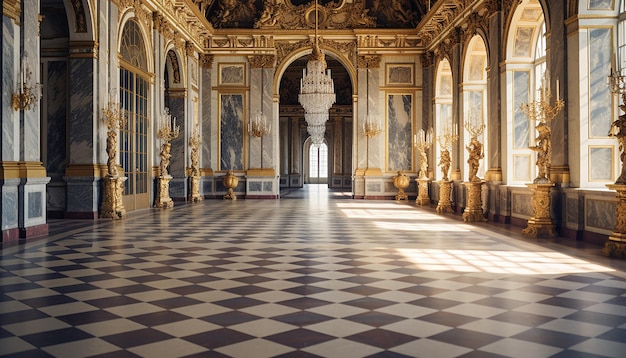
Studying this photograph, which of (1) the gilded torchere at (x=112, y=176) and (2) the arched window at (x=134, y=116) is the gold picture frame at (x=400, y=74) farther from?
(1) the gilded torchere at (x=112, y=176)

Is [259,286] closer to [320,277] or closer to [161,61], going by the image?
[320,277]

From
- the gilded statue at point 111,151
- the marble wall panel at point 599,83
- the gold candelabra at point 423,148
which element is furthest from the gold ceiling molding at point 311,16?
the marble wall panel at point 599,83

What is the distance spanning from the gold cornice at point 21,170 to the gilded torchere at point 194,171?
10.1m

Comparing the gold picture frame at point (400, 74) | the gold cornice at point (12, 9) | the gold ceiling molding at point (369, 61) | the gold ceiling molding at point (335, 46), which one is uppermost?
the gold ceiling molding at point (335, 46)

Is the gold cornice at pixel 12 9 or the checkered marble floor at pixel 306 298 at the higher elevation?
the gold cornice at pixel 12 9

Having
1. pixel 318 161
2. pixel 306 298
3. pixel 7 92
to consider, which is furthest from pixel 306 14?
pixel 318 161

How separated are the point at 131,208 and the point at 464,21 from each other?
35.9 feet

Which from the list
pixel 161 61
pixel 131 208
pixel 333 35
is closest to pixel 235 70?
pixel 333 35

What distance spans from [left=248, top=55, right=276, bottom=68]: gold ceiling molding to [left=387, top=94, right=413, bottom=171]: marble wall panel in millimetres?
4938

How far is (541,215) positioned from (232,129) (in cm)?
1449

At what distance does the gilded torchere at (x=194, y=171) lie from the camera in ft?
65.2

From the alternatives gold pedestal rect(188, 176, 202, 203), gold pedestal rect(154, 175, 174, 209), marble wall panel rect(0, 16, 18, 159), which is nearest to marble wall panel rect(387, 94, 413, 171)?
gold pedestal rect(188, 176, 202, 203)

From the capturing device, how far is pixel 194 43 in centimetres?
2047

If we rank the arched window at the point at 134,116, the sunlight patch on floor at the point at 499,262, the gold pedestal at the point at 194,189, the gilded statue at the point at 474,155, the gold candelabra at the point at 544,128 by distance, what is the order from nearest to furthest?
the sunlight patch on floor at the point at 499,262 < the gold candelabra at the point at 544,128 < the gilded statue at the point at 474,155 < the arched window at the point at 134,116 < the gold pedestal at the point at 194,189
